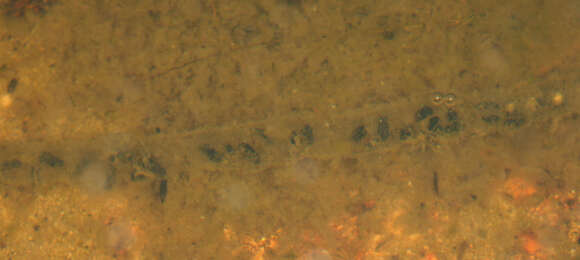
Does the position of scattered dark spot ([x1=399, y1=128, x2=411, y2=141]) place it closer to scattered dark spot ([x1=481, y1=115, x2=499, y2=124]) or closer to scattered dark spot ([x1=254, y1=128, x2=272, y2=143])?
scattered dark spot ([x1=481, y1=115, x2=499, y2=124])

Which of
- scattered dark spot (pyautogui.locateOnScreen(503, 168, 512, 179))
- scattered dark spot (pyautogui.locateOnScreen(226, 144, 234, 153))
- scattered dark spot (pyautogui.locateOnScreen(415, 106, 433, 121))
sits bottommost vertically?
scattered dark spot (pyautogui.locateOnScreen(226, 144, 234, 153))

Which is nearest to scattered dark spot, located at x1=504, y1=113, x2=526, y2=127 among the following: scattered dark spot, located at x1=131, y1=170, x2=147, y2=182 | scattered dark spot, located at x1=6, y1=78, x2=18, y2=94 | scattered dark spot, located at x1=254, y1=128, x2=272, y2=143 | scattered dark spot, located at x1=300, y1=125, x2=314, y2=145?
scattered dark spot, located at x1=300, y1=125, x2=314, y2=145

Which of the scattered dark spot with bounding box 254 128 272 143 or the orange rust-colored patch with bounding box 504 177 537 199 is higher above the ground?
the orange rust-colored patch with bounding box 504 177 537 199

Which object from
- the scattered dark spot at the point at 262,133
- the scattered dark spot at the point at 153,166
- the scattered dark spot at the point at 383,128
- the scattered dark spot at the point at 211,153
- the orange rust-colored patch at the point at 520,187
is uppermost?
the scattered dark spot at the point at 383,128

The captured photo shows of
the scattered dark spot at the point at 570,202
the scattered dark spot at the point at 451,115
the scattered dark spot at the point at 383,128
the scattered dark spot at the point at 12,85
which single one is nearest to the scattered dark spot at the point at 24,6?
the scattered dark spot at the point at 12,85

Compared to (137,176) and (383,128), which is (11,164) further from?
(383,128)

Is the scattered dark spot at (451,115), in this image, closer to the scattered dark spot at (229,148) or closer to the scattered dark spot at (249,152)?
the scattered dark spot at (249,152)

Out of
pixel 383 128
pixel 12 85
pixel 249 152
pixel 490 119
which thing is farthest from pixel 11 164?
pixel 490 119

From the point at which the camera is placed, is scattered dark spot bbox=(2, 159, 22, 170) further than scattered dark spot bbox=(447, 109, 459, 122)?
Yes
